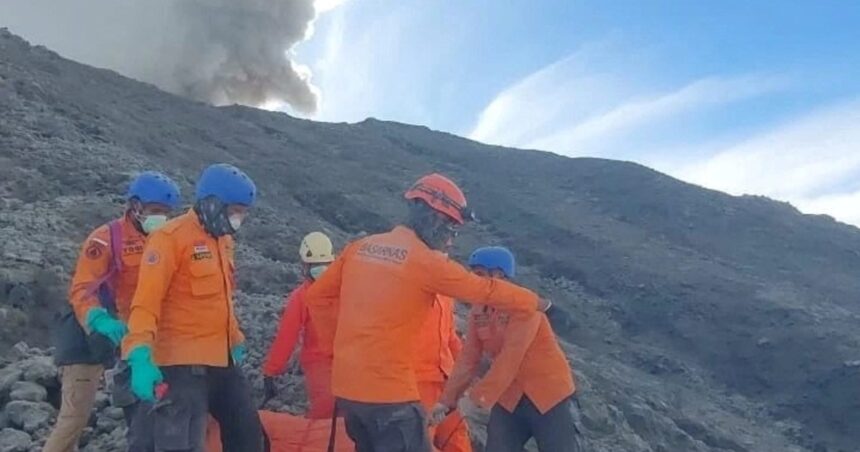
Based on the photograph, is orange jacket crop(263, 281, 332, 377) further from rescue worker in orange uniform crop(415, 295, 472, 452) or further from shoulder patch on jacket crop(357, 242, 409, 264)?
shoulder patch on jacket crop(357, 242, 409, 264)

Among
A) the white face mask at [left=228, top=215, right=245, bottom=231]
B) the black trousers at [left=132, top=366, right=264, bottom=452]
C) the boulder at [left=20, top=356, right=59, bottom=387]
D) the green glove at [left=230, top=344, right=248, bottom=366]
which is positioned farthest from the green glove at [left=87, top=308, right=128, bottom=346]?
the boulder at [left=20, top=356, right=59, bottom=387]

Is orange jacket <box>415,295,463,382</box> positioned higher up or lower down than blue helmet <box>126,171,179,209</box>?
lower down

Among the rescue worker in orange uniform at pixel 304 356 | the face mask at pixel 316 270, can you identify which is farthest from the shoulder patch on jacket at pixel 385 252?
the face mask at pixel 316 270

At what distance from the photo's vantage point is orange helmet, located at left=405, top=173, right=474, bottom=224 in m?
4.90

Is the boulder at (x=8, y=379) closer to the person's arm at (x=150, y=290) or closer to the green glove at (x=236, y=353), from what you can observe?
the green glove at (x=236, y=353)

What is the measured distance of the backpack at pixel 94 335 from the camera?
571cm

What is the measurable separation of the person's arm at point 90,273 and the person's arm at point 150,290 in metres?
0.88

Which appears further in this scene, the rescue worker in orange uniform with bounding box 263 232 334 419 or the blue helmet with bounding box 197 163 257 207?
the rescue worker in orange uniform with bounding box 263 232 334 419

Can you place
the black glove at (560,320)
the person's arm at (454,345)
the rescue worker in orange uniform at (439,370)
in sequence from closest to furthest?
the rescue worker in orange uniform at (439,370), the person's arm at (454,345), the black glove at (560,320)

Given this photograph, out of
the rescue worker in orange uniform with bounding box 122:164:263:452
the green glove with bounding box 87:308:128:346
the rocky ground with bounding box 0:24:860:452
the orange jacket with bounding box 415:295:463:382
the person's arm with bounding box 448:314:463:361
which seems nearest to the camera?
the rescue worker in orange uniform with bounding box 122:164:263:452

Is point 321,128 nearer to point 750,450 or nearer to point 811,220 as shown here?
point 811,220

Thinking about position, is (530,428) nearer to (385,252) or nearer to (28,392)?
(385,252)

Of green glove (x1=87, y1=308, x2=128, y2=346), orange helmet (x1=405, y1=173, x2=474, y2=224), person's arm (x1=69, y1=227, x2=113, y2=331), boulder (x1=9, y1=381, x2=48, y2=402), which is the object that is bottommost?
boulder (x1=9, y1=381, x2=48, y2=402)

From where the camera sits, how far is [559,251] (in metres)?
24.6
